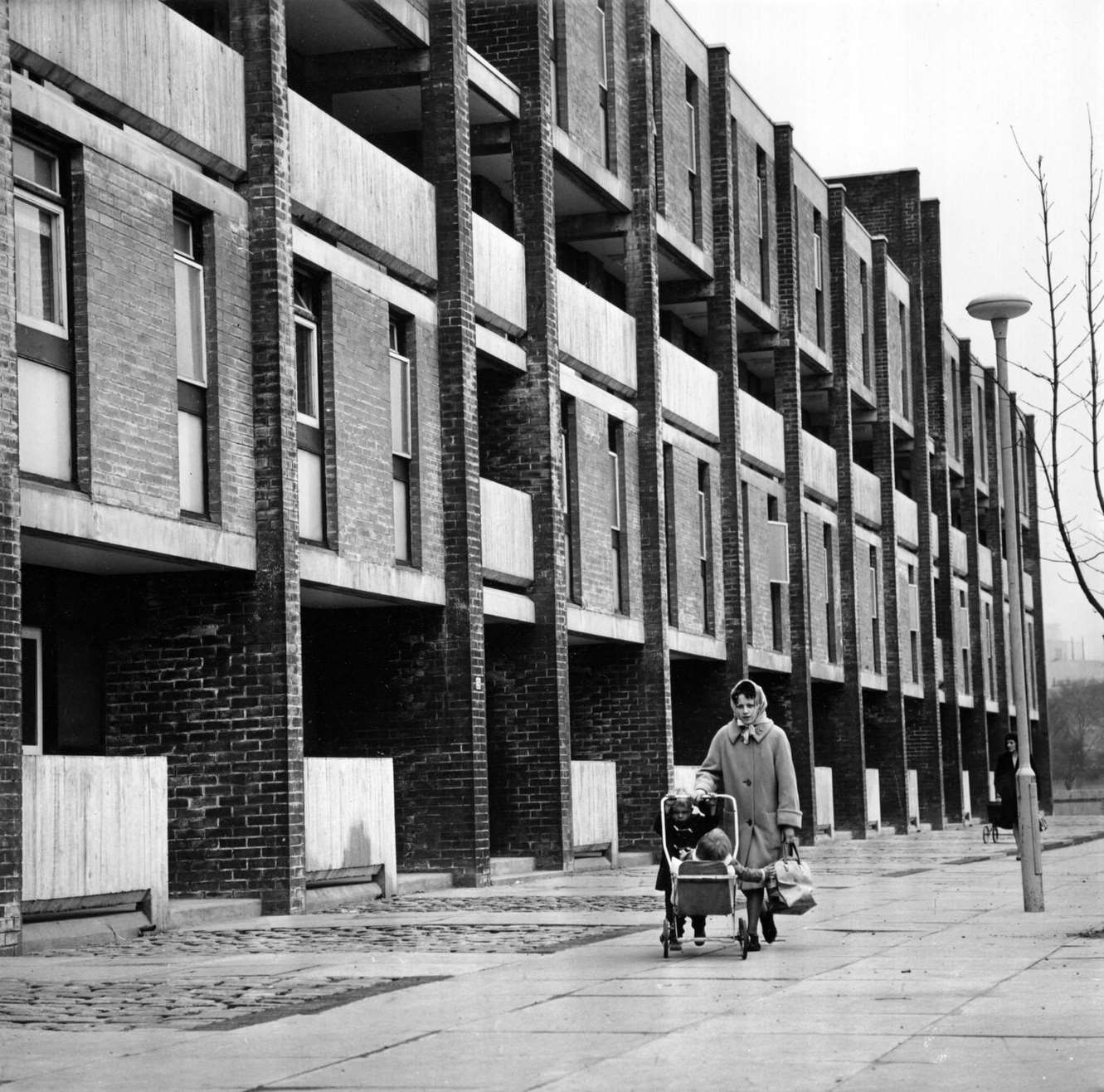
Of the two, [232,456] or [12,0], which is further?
[232,456]

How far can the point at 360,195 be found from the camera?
20.8 meters

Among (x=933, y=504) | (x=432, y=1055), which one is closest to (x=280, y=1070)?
(x=432, y=1055)

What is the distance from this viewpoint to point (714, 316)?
33.6 m

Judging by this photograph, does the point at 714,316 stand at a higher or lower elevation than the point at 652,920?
higher

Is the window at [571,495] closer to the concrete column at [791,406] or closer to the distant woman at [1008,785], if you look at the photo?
the distant woman at [1008,785]

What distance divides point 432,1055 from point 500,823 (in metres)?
16.6

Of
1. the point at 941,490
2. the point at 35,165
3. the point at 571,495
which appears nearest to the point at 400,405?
the point at 571,495

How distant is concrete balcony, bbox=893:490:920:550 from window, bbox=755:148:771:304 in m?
10.2

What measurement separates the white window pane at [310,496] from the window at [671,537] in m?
11.5

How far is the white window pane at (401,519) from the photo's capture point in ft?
70.7

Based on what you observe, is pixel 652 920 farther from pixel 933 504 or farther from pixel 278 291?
pixel 933 504

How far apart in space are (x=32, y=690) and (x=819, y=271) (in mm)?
25940

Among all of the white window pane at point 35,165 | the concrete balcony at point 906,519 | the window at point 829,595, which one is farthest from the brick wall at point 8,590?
the concrete balcony at point 906,519

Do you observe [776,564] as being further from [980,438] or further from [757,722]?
[757,722]
